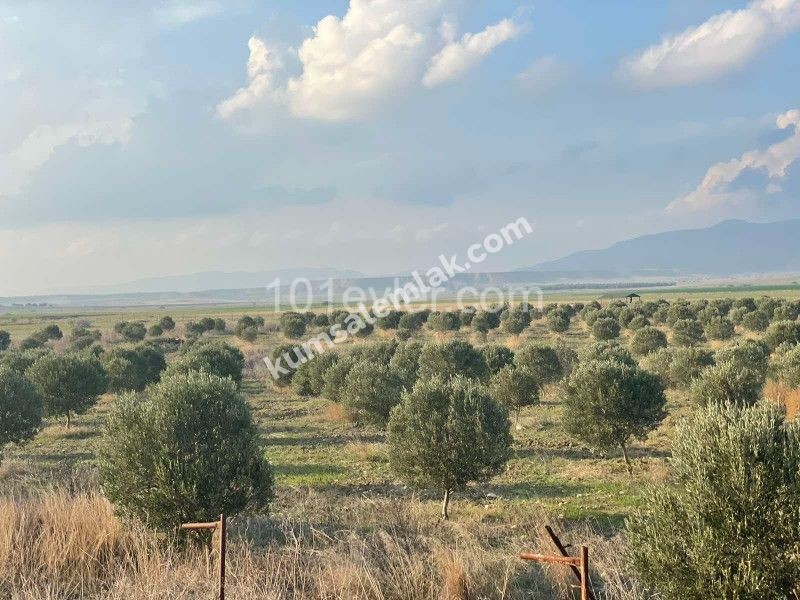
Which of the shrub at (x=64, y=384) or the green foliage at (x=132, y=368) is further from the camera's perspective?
the green foliage at (x=132, y=368)

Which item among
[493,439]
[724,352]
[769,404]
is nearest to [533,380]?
[724,352]

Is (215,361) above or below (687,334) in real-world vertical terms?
above

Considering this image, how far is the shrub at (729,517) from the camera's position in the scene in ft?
18.0

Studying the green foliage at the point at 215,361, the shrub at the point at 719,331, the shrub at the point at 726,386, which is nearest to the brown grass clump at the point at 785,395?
the shrub at the point at 726,386

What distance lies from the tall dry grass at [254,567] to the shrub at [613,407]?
9610 millimetres

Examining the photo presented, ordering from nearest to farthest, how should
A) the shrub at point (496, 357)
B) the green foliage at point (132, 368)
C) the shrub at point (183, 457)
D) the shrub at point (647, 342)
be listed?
the shrub at point (183, 457) < the shrub at point (496, 357) < the green foliage at point (132, 368) < the shrub at point (647, 342)

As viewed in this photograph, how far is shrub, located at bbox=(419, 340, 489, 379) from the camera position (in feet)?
102

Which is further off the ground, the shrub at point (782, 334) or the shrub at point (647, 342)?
the shrub at point (782, 334)

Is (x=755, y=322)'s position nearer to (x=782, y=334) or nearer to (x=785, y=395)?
(x=782, y=334)

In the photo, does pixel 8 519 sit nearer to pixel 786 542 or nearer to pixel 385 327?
pixel 786 542

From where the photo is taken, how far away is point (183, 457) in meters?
9.50

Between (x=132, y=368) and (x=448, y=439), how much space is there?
26.8 meters

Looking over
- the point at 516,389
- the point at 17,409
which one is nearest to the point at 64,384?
the point at 17,409

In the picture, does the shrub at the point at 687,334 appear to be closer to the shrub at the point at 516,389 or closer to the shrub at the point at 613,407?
the shrub at the point at 516,389
